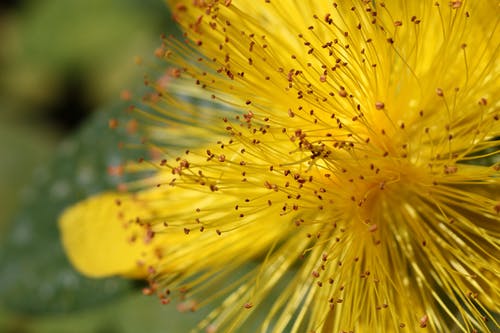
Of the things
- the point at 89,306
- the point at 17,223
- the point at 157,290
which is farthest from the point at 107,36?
the point at 157,290

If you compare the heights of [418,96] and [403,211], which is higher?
[418,96]

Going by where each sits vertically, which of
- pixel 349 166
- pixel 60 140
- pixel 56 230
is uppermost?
pixel 349 166

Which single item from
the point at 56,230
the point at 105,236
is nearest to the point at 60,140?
the point at 56,230

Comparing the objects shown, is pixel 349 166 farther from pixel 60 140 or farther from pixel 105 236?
pixel 60 140

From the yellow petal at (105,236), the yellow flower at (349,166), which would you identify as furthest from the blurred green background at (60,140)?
the yellow flower at (349,166)

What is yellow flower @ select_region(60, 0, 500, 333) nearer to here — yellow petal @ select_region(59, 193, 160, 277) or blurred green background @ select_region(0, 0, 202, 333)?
yellow petal @ select_region(59, 193, 160, 277)

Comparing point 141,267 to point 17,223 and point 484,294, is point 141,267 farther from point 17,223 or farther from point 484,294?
point 484,294
